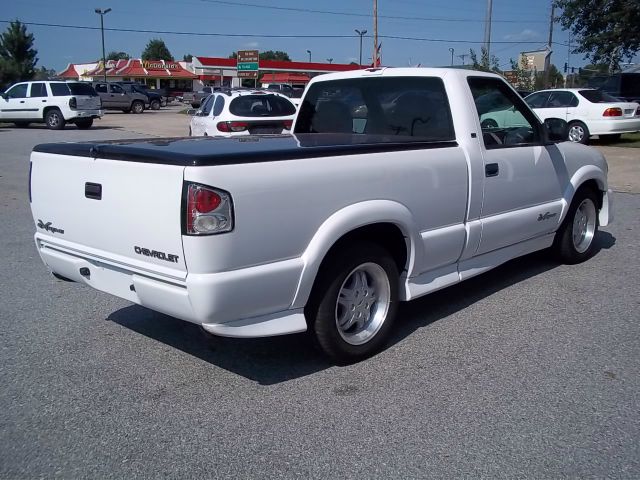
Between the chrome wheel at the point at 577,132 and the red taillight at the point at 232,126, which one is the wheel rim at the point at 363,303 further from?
the chrome wheel at the point at 577,132

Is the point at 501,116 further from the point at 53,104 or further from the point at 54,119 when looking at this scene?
the point at 54,119

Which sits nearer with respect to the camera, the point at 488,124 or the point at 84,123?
the point at 488,124

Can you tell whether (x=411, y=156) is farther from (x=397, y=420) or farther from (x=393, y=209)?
(x=397, y=420)

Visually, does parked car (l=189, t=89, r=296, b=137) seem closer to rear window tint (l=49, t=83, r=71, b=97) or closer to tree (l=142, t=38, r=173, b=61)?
rear window tint (l=49, t=83, r=71, b=97)

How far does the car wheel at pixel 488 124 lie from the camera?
5232 millimetres

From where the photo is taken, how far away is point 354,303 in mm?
4262

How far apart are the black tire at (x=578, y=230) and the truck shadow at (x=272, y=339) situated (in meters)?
0.64

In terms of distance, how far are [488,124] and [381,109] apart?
91cm

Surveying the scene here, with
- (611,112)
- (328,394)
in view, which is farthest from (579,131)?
(328,394)

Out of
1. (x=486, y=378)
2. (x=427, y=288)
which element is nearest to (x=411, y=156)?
(x=427, y=288)

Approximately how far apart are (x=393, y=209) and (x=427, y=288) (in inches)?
31.3

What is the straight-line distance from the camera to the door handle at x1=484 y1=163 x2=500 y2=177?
492 cm

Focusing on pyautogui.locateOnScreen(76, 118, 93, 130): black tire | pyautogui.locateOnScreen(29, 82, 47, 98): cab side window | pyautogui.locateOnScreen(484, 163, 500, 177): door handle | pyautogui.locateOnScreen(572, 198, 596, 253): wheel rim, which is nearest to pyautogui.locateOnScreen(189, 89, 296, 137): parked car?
pyautogui.locateOnScreen(572, 198, 596, 253): wheel rim

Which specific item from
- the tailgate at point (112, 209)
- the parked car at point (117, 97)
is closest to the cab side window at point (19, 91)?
the parked car at point (117, 97)
